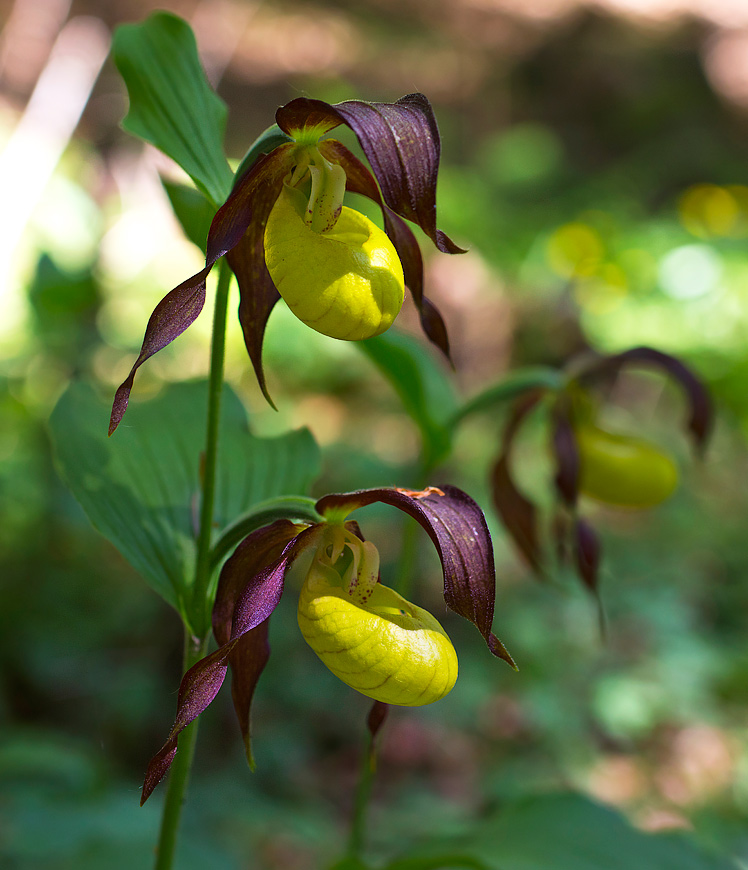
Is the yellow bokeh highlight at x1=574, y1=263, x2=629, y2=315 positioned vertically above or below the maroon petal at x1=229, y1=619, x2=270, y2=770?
above

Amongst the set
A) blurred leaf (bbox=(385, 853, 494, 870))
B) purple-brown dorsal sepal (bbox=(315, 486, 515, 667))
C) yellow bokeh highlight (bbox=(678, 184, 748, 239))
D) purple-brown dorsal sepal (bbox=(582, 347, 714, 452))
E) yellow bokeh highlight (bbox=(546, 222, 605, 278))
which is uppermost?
yellow bokeh highlight (bbox=(678, 184, 748, 239))

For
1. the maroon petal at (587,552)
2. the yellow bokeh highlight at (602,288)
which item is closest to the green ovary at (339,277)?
the maroon petal at (587,552)

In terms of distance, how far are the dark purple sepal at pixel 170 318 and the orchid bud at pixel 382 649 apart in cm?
26

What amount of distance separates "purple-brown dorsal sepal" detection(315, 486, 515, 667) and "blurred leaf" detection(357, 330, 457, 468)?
0.44m

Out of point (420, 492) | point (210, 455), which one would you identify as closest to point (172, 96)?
point (210, 455)

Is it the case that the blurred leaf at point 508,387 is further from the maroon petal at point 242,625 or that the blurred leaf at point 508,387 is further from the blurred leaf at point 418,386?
the maroon petal at point 242,625

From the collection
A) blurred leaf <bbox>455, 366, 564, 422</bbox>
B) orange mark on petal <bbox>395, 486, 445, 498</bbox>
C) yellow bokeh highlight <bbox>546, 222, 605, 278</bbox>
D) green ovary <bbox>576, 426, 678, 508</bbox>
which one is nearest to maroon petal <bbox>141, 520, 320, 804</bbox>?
orange mark on petal <bbox>395, 486, 445, 498</bbox>

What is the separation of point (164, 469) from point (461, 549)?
414mm

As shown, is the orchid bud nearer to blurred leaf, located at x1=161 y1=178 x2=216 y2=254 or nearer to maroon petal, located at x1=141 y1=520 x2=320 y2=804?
maroon petal, located at x1=141 y1=520 x2=320 y2=804

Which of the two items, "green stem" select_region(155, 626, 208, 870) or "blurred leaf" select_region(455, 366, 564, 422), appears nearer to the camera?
"green stem" select_region(155, 626, 208, 870)

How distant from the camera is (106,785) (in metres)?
1.53

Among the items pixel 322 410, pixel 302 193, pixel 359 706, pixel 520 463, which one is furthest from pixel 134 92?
pixel 322 410

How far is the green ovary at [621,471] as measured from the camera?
125 cm

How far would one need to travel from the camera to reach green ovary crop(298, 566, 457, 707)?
2.01 feet
